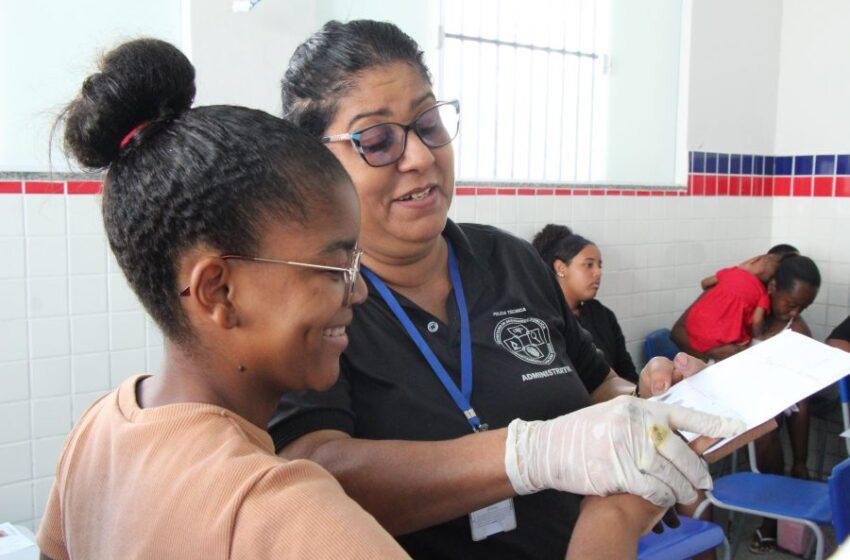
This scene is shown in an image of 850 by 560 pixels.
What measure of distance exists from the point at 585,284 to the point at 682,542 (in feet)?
5.00

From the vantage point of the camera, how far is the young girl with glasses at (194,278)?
0.76 metres

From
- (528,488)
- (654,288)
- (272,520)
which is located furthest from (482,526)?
(654,288)

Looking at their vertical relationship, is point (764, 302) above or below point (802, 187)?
below

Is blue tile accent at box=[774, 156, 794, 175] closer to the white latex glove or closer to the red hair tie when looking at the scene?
the white latex glove

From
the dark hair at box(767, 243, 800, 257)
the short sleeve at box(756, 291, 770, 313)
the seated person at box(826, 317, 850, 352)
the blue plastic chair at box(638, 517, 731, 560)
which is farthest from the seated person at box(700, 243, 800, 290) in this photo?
the blue plastic chair at box(638, 517, 731, 560)

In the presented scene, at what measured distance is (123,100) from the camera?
892mm

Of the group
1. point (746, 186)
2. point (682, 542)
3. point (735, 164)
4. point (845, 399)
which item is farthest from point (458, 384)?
point (746, 186)

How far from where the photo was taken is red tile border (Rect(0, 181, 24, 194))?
2.56 metres

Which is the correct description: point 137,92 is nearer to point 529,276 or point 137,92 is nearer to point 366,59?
point 366,59

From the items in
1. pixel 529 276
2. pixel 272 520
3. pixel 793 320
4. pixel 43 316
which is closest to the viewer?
pixel 272 520

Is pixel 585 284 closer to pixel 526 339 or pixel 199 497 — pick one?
pixel 526 339

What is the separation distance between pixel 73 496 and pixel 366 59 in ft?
2.76

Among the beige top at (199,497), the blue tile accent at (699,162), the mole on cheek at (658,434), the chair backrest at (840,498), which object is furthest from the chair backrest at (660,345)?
the beige top at (199,497)

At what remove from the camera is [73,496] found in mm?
869
